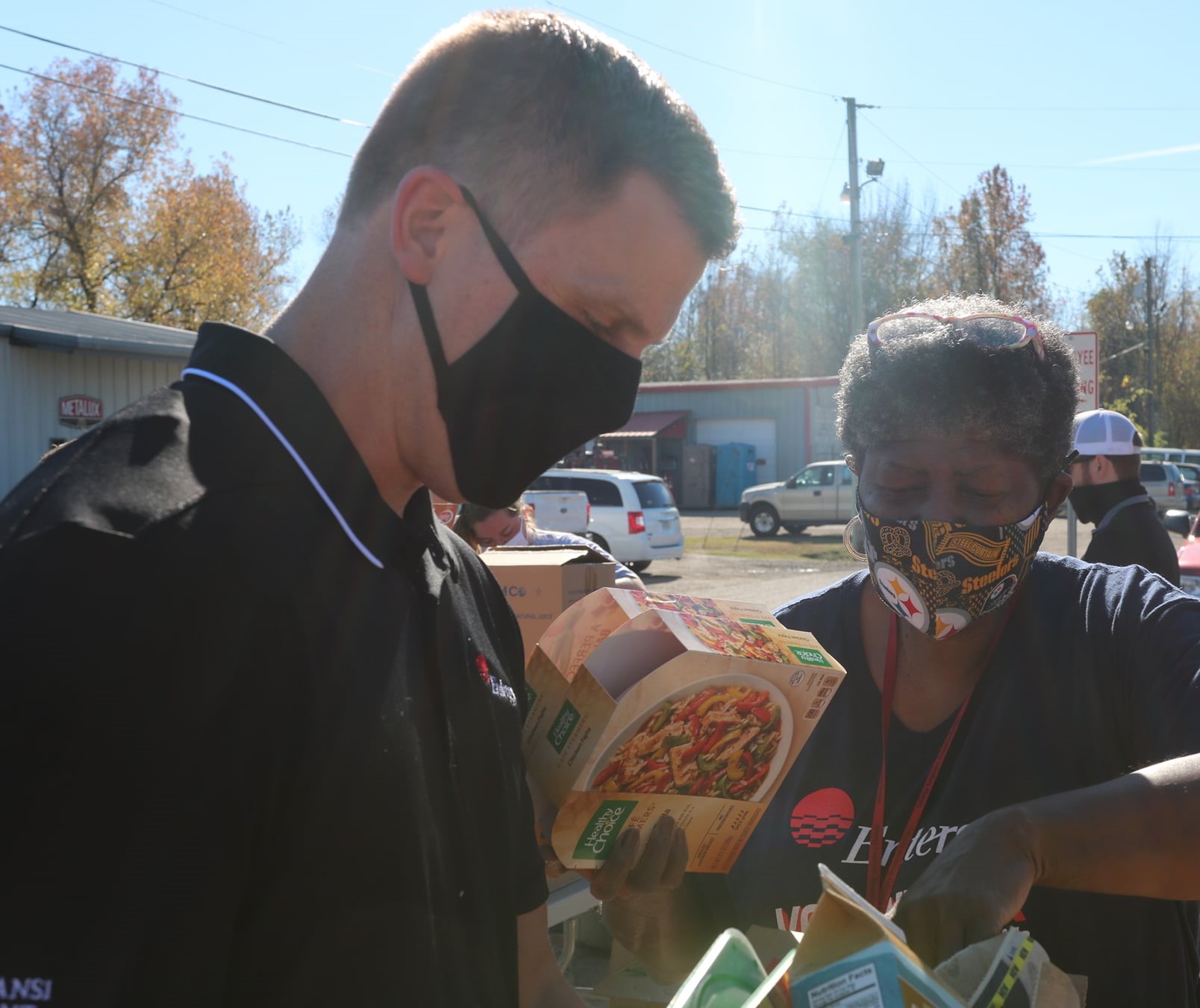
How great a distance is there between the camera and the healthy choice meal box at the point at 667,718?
166cm

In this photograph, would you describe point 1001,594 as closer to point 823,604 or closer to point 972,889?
point 823,604

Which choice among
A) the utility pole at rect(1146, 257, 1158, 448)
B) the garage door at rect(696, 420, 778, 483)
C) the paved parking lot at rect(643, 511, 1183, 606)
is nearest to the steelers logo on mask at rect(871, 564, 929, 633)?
the paved parking lot at rect(643, 511, 1183, 606)

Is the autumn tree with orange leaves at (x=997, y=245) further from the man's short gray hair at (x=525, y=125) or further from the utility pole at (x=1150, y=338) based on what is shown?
the man's short gray hair at (x=525, y=125)

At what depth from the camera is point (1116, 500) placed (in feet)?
19.6

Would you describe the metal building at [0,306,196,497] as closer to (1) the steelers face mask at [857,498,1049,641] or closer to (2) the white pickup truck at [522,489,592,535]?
(2) the white pickup truck at [522,489,592,535]

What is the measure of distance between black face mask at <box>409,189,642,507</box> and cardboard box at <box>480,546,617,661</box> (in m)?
2.70

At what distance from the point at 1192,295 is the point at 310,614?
69.6 meters

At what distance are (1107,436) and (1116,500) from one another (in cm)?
36

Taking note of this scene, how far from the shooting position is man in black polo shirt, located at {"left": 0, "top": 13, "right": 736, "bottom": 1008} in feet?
3.09

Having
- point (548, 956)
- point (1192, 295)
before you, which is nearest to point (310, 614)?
point (548, 956)

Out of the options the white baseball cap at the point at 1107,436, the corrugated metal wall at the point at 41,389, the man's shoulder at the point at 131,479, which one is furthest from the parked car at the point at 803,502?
the man's shoulder at the point at 131,479

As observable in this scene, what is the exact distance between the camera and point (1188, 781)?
1.66 m

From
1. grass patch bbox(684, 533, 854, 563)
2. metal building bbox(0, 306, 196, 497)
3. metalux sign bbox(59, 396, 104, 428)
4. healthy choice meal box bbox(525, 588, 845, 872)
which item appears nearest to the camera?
healthy choice meal box bbox(525, 588, 845, 872)

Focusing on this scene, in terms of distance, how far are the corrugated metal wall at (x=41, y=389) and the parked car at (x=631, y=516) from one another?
7475 millimetres
